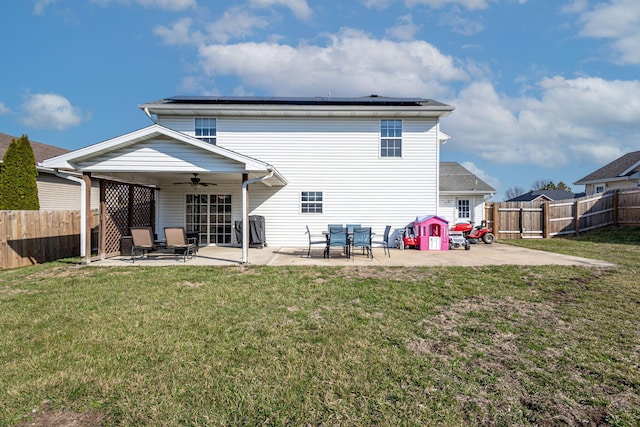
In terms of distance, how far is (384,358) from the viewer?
3492 millimetres

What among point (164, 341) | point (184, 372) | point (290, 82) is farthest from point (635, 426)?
point (290, 82)

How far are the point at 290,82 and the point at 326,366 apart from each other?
21.8 metres

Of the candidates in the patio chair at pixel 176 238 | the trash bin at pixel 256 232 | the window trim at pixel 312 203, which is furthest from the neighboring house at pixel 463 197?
the patio chair at pixel 176 238

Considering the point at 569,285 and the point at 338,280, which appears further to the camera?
the point at 338,280

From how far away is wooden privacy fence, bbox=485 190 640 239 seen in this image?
16234 mm

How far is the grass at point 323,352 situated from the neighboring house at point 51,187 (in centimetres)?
1115

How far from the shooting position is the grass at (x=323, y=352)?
265cm

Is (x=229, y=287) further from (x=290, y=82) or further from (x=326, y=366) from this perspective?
(x=290, y=82)

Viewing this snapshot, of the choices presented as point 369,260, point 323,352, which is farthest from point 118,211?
point 323,352

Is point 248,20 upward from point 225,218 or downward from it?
upward

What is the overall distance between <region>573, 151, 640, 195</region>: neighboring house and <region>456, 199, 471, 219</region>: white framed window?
11200mm

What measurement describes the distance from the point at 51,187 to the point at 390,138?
16.4 m

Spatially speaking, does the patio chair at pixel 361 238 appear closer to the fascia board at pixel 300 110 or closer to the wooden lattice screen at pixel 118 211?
the fascia board at pixel 300 110

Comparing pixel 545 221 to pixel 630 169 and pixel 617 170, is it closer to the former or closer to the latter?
pixel 630 169
